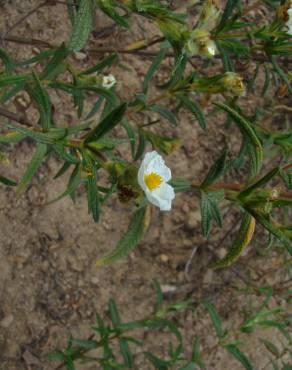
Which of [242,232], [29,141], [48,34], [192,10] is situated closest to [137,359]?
[29,141]

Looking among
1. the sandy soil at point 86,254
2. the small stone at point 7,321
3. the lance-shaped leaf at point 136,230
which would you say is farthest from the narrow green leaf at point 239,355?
the lance-shaped leaf at point 136,230

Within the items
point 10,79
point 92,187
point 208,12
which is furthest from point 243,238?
point 10,79

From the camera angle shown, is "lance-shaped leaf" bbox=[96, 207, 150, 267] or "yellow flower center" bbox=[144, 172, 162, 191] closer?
"yellow flower center" bbox=[144, 172, 162, 191]

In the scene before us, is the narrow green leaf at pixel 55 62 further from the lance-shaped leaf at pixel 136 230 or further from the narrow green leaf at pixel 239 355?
the narrow green leaf at pixel 239 355

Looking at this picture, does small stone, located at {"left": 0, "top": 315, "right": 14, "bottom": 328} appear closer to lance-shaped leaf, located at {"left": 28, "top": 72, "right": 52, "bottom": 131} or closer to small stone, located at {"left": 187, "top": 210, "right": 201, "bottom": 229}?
small stone, located at {"left": 187, "top": 210, "right": 201, "bottom": 229}

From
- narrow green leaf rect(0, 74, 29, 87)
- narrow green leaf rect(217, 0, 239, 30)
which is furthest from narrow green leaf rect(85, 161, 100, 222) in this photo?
narrow green leaf rect(217, 0, 239, 30)

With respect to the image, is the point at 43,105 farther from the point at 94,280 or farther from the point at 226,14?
the point at 94,280

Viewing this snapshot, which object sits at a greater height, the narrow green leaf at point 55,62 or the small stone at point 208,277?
the narrow green leaf at point 55,62
